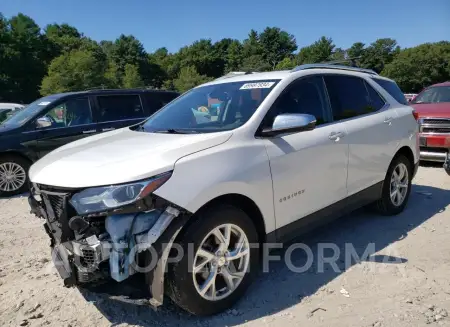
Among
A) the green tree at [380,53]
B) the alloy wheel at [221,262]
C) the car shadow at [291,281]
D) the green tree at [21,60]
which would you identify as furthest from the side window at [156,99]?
the green tree at [380,53]

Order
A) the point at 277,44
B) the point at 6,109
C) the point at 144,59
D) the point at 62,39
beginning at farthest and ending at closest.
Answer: the point at 277,44
the point at 144,59
the point at 62,39
the point at 6,109

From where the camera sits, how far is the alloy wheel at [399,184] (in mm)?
4613

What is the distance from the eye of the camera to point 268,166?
9.48 feet

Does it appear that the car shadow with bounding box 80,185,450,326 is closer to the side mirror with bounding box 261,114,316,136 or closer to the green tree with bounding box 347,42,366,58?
the side mirror with bounding box 261,114,316,136

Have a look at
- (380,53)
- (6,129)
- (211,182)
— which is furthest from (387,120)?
(380,53)

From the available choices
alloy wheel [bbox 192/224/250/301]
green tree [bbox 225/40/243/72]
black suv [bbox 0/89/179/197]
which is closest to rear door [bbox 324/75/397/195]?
alloy wheel [bbox 192/224/250/301]

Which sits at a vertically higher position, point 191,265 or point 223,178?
point 223,178

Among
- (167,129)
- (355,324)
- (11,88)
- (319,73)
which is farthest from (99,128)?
(11,88)

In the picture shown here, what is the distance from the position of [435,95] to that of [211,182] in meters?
8.07

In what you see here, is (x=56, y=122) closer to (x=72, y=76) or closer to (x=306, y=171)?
(x=306, y=171)

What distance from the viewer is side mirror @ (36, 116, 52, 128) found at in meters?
6.89

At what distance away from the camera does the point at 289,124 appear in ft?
9.47

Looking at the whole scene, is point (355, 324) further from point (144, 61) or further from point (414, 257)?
point (144, 61)

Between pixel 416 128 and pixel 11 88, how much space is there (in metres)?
54.2
